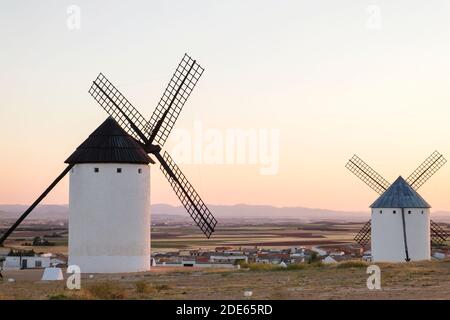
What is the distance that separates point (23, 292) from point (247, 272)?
10.9 metres

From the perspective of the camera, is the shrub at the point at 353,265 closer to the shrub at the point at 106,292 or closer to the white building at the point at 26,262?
the shrub at the point at 106,292

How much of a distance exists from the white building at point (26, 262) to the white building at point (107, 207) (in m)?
20.3

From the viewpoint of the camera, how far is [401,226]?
171 feet

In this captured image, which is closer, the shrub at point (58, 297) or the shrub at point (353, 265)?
the shrub at point (58, 297)

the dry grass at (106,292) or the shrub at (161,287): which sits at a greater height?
the dry grass at (106,292)

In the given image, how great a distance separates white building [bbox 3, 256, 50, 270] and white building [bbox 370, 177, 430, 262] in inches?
844

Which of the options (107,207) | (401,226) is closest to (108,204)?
(107,207)

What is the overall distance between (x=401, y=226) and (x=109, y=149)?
23.3 metres

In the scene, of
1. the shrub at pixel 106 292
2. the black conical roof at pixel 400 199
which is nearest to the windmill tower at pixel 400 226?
the black conical roof at pixel 400 199

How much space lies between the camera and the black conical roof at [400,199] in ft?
172

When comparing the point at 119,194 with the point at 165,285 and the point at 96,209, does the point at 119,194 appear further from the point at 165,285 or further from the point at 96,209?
the point at 165,285

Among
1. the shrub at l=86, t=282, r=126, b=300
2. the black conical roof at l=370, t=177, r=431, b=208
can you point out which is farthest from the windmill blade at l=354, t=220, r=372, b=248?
the shrub at l=86, t=282, r=126, b=300

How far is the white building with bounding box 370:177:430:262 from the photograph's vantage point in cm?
5209

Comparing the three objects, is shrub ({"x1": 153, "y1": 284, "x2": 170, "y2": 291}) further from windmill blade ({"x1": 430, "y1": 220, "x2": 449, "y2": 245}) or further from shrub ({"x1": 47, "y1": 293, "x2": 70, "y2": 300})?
windmill blade ({"x1": 430, "y1": 220, "x2": 449, "y2": 245})
